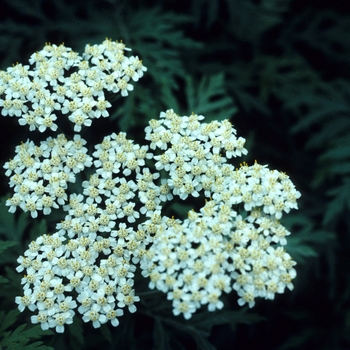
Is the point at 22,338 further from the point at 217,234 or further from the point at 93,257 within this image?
the point at 217,234

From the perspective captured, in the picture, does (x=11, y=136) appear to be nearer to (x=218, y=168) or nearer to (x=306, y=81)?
(x=218, y=168)

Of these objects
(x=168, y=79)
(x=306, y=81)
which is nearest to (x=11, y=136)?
(x=168, y=79)

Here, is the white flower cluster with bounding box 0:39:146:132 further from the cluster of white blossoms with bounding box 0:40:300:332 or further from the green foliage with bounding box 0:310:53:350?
the green foliage with bounding box 0:310:53:350

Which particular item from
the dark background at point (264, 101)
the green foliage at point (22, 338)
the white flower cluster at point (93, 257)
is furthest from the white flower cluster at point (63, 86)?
the green foliage at point (22, 338)

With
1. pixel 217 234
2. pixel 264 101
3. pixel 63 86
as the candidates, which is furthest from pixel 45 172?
pixel 264 101

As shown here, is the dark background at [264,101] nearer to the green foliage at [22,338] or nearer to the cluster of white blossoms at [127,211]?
the green foliage at [22,338]

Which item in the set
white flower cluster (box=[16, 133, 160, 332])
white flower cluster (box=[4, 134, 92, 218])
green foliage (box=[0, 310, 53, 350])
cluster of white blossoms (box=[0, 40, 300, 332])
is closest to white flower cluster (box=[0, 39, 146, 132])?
cluster of white blossoms (box=[0, 40, 300, 332])

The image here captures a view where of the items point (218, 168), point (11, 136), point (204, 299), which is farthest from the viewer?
point (11, 136)
